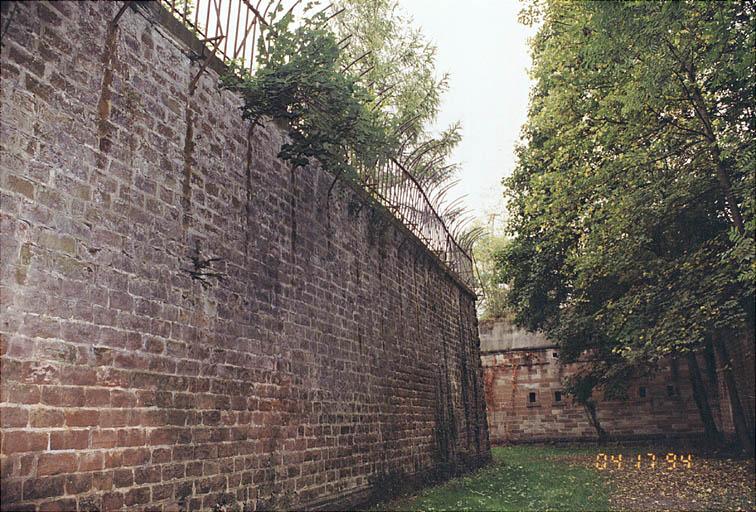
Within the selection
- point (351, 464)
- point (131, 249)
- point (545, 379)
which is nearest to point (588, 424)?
point (545, 379)

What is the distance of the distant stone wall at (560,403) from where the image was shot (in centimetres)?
1992

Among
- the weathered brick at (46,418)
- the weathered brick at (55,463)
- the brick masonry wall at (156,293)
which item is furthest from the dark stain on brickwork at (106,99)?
the weathered brick at (55,463)

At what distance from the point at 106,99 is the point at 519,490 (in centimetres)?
933

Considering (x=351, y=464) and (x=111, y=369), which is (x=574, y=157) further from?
(x=111, y=369)

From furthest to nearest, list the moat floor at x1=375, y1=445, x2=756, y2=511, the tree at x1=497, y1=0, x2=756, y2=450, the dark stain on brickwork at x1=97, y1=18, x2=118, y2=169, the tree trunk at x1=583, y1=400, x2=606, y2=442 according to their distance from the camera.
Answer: the tree trunk at x1=583, y1=400, x2=606, y2=442 → the moat floor at x1=375, y1=445, x2=756, y2=511 → the tree at x1=497, y1=0, x2=756, y2=450 → the dark stain on brickwork at x1=97, y1=18, x2=118, y2=169

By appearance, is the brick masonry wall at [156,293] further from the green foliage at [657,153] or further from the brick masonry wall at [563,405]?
the brick masonry wall at [563,405]

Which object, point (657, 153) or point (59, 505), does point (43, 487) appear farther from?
point (657, 153)

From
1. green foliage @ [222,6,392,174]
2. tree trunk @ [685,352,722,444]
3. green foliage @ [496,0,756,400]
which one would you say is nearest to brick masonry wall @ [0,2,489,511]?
green foliage @ [222,6,392,174]

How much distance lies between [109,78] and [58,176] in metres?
1.03

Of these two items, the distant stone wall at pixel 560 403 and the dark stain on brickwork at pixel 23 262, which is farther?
the distant stone wall at pixel 560 403

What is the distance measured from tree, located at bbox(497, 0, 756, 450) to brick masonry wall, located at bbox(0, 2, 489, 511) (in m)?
5.00

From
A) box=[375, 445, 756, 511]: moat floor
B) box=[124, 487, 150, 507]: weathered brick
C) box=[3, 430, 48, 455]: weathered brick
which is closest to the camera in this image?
box=[3, 430, 48, 455]: weathered brick

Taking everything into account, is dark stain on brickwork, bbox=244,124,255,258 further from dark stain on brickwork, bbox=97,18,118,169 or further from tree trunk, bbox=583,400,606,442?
tree trunk, bbox=583,400,606,442

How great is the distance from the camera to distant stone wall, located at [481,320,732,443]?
65.4 ft
